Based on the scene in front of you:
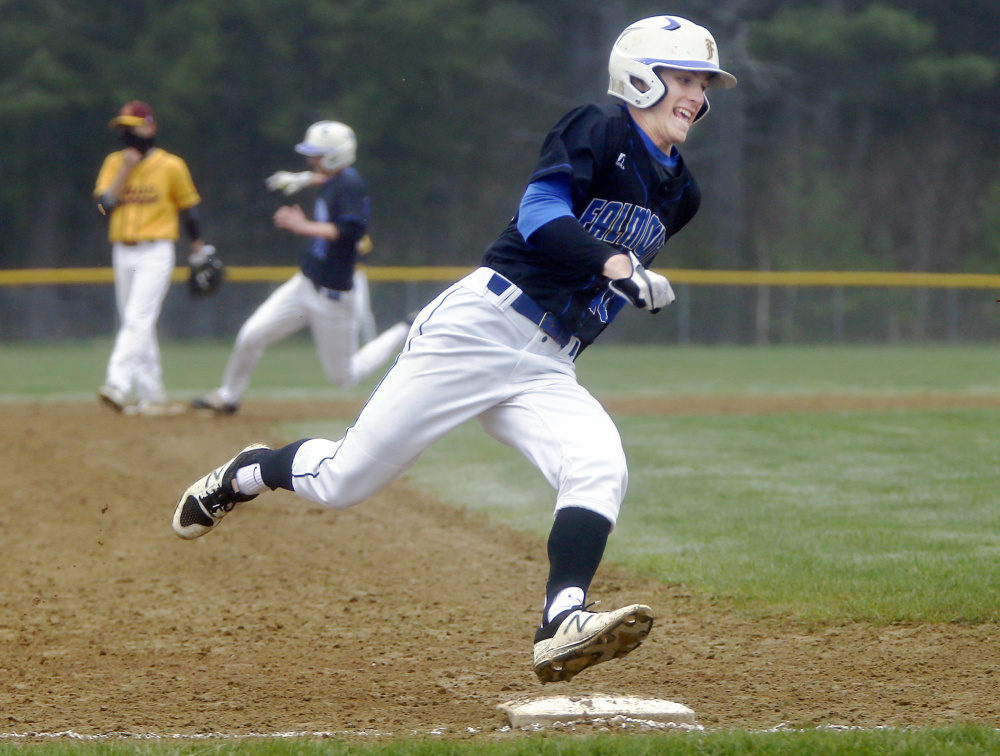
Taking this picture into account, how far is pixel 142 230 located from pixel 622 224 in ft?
20.8

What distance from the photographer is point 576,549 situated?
128 inches

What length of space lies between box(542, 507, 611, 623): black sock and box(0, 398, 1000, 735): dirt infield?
39cm

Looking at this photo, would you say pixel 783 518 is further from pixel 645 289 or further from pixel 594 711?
pixel 645 289

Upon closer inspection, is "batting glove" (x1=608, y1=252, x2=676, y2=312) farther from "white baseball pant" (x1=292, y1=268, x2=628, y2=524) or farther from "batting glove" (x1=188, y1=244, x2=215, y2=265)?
"batting glove" (x1=188, y1=244, x2=215, y2=265)

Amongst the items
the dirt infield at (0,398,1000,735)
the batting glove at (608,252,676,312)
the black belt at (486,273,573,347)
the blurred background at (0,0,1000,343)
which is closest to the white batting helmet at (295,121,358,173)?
the dirt infield at (0,398,1000,735)

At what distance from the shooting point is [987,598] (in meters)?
4.29

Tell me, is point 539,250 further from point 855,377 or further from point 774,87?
point 774,87

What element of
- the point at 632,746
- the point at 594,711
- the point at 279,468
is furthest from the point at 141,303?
the point at 632,746

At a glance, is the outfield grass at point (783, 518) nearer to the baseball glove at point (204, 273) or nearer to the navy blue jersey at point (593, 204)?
the navy blue jersey at point (593, 204)

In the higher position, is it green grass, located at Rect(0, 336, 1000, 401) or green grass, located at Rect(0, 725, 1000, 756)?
green grass, located at Rect(0, 725, 1000, 756)

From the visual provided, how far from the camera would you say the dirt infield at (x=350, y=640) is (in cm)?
332

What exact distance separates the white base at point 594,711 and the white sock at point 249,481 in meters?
1.13

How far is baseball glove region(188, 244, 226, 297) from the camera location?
9836 mm

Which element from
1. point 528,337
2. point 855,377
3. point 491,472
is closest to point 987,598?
point 528,337
